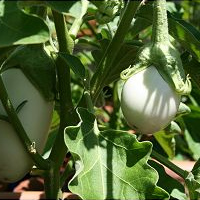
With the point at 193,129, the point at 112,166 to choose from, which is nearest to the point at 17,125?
the point at 112,166

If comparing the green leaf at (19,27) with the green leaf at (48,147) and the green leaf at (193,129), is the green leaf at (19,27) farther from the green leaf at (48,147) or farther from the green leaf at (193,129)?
the green leaf at (193,129)

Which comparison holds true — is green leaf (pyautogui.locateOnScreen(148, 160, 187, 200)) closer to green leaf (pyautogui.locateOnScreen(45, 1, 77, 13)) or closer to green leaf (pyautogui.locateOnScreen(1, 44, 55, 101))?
green leaf (pyautogui.locateOnScreen(1, 44, 55, 101))

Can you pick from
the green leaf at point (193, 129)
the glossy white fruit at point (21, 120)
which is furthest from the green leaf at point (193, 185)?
the green leaf at point (193, 129)

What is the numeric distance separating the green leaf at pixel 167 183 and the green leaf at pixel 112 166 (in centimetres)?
25

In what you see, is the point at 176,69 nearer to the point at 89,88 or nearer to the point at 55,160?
the point at 89,88

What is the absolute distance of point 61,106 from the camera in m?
0.82

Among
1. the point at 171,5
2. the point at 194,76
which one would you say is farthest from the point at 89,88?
the point at 171,5

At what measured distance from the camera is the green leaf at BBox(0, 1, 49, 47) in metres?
0.58

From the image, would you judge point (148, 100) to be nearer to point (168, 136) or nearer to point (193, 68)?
point (193, 68)

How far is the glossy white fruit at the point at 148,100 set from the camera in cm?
67

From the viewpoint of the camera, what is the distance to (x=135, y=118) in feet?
2.23

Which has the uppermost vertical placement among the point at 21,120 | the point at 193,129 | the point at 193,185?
the point at 21,120

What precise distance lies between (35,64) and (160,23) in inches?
7.4

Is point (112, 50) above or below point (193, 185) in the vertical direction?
above
